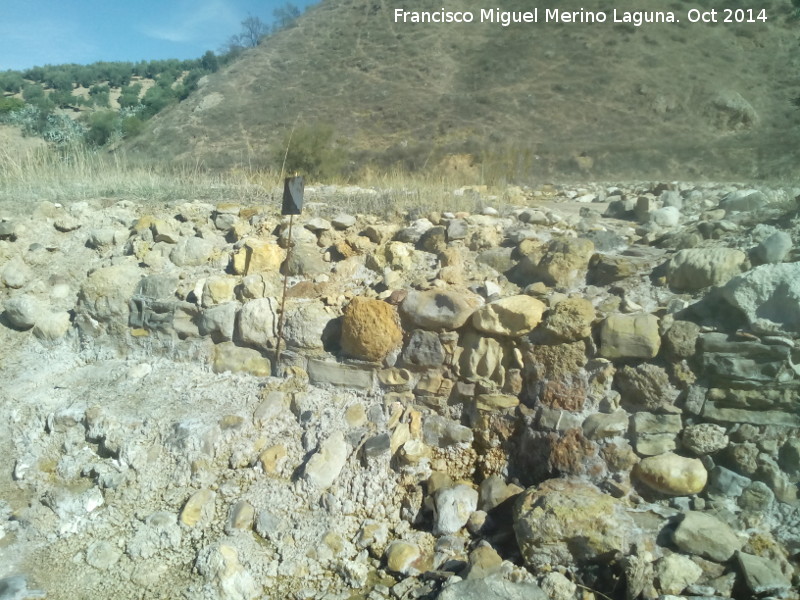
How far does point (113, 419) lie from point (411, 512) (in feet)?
6.53

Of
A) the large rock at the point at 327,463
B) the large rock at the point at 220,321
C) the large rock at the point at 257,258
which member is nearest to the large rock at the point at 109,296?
the large rock at the point at 220,321

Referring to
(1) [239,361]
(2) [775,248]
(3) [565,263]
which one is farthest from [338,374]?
(2) [775,248]

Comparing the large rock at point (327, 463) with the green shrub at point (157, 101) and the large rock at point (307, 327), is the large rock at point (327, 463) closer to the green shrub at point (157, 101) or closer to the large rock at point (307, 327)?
the large rock at point (307, 327)

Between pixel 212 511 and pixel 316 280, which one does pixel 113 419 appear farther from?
pixel 316 280

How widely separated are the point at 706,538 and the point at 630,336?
1.04 metres

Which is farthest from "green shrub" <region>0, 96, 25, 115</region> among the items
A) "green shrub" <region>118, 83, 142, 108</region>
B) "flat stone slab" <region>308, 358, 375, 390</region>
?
"flat stone slab" <region>308, 358, 375, 390</region>

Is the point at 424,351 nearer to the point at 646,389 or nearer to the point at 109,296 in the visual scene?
the point at 646,389

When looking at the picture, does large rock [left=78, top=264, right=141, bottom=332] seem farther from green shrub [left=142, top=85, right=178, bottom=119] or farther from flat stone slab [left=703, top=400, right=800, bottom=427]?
green shrub [left=142, top=85, right=178, bottom=119]

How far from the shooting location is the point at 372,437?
11.9 ft

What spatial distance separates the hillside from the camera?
14508mm

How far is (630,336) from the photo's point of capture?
332 centimetres

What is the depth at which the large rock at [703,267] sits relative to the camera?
3512mm

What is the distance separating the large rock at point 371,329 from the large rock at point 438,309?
12cm

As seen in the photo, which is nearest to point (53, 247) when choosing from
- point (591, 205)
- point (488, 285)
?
point (488, 285)
